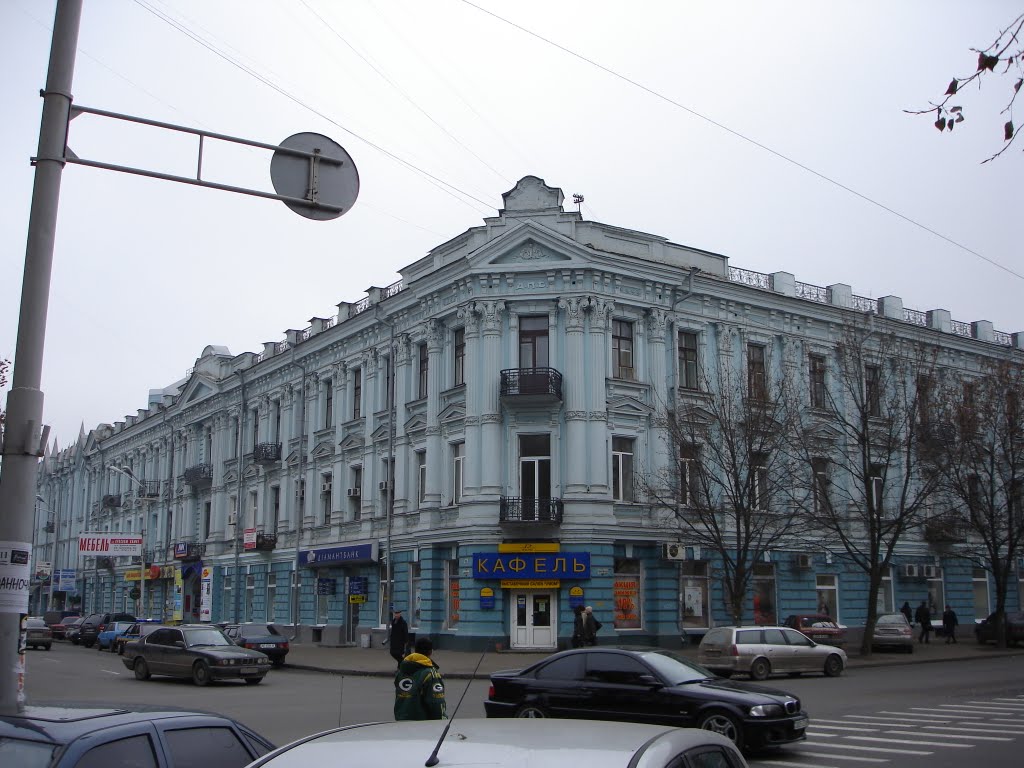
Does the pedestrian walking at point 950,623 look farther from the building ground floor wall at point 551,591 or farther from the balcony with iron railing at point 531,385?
the balcony with iron railing at point 531,385

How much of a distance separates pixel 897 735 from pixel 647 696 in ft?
13.2

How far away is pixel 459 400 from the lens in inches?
1415

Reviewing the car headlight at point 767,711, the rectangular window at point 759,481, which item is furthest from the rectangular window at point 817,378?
the car headlight at point 767,711

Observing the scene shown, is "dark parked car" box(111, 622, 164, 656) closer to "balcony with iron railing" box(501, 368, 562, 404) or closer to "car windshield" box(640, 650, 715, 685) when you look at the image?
"balcony with iron railing" box(501, 368, 562, 404)

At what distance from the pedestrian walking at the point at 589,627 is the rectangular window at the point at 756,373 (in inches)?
369

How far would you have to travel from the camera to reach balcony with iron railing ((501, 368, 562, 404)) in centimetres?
3356

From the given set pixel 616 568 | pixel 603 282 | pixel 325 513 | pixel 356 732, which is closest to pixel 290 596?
pixel 325 513

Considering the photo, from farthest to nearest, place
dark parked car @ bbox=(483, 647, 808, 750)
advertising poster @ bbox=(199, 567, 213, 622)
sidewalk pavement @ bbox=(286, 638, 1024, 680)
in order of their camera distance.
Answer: advertising poster @ bbox=(199, 567, 213, 622) → sidewalk pavement @ bbox=(286, 638, 1024, 680) → dark parked car @ bbox=(483, 647, 808, 750)

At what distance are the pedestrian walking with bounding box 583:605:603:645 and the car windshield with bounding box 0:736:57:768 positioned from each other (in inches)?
976

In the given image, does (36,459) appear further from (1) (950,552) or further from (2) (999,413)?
(1) (950,552)

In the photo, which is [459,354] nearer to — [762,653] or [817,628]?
[817,628]

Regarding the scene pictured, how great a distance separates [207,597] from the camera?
54406mm

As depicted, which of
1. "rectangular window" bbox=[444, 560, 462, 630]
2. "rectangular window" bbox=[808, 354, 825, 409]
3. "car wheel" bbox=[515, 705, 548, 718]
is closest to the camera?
"car wheel" bbox=[515, 705, 548, 718]

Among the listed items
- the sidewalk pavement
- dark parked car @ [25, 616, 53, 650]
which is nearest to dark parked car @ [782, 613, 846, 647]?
the sidewalk pavement
